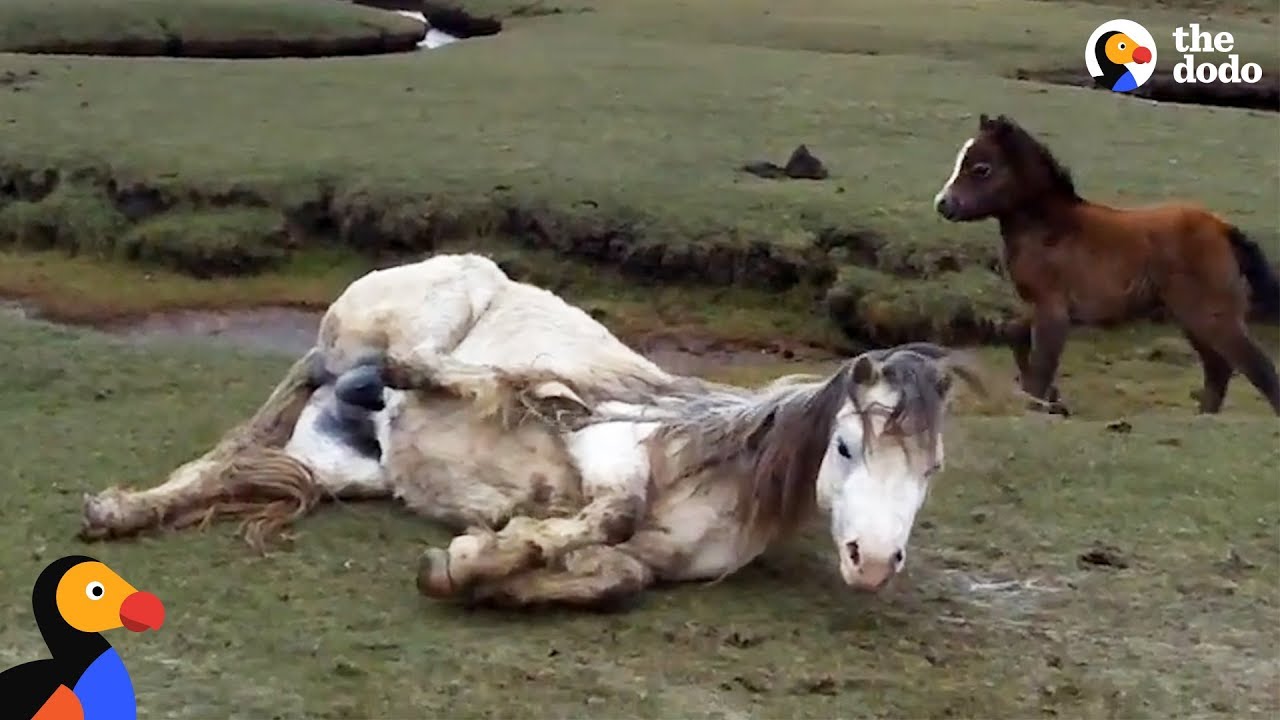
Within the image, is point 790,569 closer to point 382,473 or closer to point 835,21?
point 382,473

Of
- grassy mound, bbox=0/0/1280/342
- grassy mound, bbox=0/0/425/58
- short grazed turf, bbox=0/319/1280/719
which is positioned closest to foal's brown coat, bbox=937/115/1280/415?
grassy mound, bbox=0/0/1280/342

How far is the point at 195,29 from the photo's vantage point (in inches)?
611

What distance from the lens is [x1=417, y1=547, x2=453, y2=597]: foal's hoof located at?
3.33 meters

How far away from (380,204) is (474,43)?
296 inches

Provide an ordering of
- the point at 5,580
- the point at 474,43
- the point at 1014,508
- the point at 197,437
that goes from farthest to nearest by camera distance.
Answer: the point at 474,43 → the point at 197,437 → the point at 1014,508 → the point at 5,580

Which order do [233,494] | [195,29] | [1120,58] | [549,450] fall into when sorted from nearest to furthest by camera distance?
[549,450] → [233,494] → [1120,58] → [195,29]

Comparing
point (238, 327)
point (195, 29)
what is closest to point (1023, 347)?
point (238, 327)

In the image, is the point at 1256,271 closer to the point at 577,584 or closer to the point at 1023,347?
the point at 1023,347

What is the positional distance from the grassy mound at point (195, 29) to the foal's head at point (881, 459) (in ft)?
42.1

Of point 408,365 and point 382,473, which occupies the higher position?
point 408,365

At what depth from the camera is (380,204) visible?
8.47 metres

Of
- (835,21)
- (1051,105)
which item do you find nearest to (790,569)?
(1051,105)

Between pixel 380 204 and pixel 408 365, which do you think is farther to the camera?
pixel 380 204

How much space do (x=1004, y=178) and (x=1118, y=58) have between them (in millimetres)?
9301
